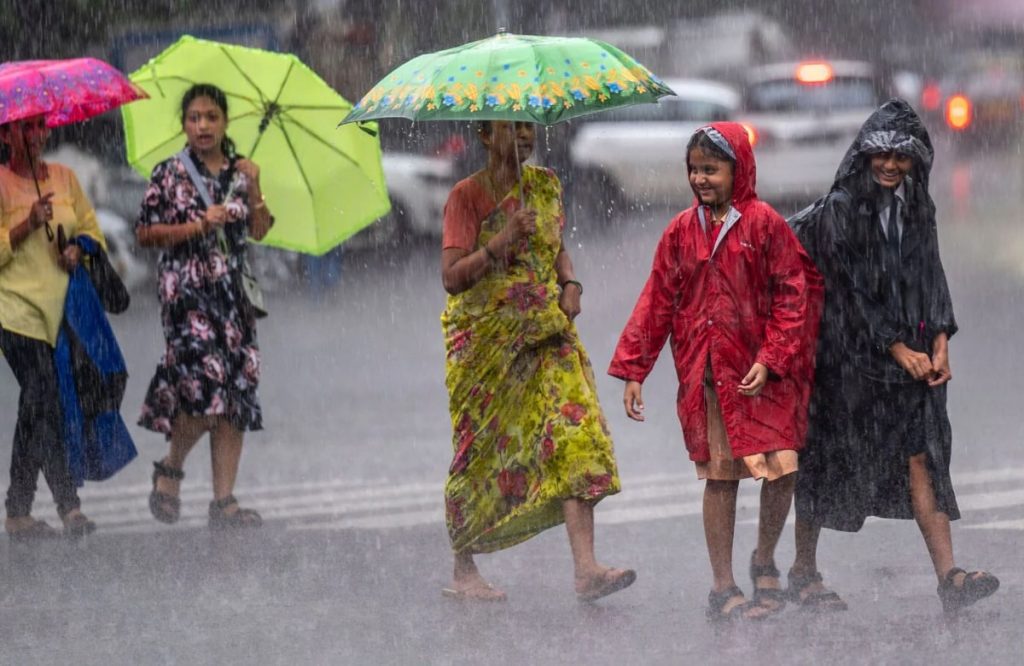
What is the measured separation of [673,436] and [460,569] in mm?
3290

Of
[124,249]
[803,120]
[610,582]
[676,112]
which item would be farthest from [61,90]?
[676,112]

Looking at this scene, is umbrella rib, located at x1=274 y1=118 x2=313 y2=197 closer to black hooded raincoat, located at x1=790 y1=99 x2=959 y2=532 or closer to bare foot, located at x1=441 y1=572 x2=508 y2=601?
bare foot, located at x1=441 y1=572 x2=508 y2=601

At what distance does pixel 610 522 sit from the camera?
8008 millimetres

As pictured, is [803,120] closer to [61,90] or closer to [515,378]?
[61,90]

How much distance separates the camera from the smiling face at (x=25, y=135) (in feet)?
26.2

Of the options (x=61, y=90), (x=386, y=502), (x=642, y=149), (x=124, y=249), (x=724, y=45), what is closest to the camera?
(x=61, y=90)

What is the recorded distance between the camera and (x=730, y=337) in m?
6.14

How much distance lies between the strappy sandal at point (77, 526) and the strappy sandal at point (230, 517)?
1.60 ft

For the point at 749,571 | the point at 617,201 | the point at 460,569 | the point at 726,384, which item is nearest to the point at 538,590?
the point at 460,569

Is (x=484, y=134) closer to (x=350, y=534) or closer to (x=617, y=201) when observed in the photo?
(x=350, y=534)

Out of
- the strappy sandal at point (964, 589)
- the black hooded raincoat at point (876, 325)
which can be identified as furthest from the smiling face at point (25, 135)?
the strappy sandal at point (964, 589)

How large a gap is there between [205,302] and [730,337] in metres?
2.81

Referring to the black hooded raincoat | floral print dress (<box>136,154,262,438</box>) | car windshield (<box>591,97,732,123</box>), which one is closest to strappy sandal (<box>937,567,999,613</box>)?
the black hooded raincoat

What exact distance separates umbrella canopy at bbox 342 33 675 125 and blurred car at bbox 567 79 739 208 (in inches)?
574
